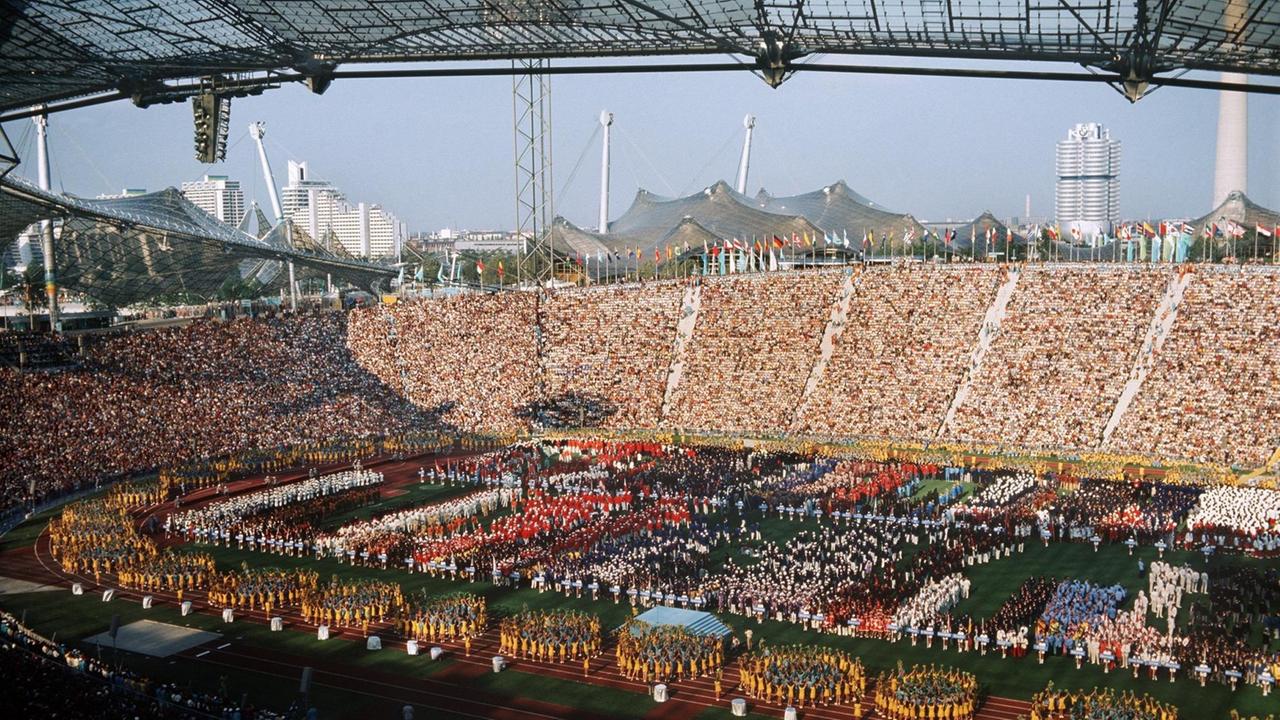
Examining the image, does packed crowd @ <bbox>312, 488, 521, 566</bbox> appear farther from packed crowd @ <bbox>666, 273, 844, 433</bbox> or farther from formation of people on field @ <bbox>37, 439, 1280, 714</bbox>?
packed crowd @ <bbox>666, 273, 844, 433</bbox>

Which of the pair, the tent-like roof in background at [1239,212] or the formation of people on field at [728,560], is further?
the tent-like roof in background at [1239,212]

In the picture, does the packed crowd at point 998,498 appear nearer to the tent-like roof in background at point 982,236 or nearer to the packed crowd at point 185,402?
the packed crowd at point 185,402

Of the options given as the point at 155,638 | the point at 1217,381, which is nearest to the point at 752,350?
the point at 1217,381

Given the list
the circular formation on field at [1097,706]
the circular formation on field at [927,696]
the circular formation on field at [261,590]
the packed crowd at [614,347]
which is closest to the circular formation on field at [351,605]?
the circular formation on field at [261,590]

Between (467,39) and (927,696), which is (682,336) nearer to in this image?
(927,696)

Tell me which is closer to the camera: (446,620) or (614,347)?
(446,620)

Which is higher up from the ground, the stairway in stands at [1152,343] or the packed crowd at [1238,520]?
the stairway in stands at [1152,343]
